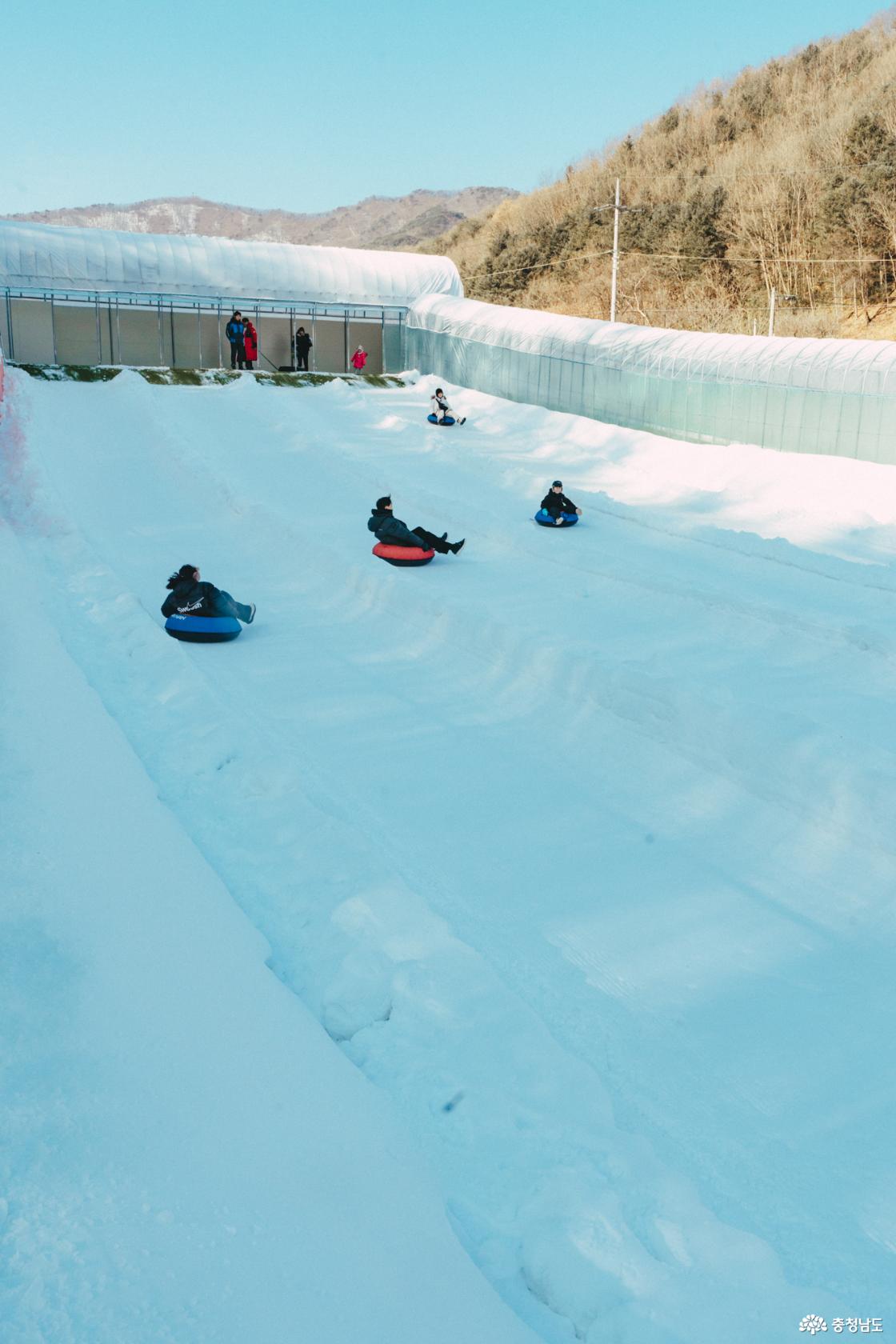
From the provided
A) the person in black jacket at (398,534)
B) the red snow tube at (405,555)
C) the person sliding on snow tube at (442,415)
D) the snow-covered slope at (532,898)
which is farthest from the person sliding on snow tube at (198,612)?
the person sliding on snow tube at (442,415)

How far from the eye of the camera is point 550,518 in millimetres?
12336

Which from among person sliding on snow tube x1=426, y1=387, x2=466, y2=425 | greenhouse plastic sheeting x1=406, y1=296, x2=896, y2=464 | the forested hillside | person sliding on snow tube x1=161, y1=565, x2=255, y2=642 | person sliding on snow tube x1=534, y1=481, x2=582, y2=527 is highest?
the forested hillside

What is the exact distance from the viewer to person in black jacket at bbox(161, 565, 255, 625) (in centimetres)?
818

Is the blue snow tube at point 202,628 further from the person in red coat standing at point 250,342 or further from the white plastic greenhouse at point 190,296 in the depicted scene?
the white plastic greenhouse at point 190,296

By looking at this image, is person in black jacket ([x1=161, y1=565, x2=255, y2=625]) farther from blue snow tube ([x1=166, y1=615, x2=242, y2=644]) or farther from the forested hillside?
the forested hillside

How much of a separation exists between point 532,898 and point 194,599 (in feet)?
14.9

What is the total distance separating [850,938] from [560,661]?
3237 mm

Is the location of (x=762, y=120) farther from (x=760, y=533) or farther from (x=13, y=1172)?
(x=13, y=1172)

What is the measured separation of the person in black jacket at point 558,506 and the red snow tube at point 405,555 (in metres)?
2.45

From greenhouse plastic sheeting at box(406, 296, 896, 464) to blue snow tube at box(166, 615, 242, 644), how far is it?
10565mm

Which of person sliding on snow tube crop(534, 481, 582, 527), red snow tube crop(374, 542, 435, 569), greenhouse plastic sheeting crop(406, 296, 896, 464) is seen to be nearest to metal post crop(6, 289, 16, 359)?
greenhouse plastic sheeting crop(406, 296, 896, 464)

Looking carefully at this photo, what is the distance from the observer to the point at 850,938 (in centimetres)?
439

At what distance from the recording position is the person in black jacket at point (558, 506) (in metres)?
12.3

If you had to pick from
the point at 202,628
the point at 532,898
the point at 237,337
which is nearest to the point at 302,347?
the point at 237,337
